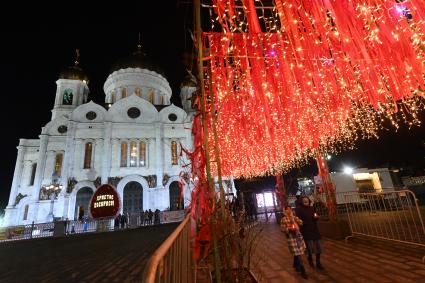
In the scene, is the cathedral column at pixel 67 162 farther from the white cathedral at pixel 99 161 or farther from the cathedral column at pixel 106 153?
the cathedral column at pixel 106 153

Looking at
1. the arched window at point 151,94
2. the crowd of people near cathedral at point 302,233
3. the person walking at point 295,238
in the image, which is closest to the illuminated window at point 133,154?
the arched window at point 151,94

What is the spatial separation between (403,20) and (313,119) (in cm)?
833

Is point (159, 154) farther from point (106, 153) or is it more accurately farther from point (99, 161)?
point (99, 161)

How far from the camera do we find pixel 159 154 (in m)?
30.7

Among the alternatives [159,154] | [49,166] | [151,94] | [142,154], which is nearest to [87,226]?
[142,154]

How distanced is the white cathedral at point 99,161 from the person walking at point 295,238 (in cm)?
2090

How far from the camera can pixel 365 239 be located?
298 inches

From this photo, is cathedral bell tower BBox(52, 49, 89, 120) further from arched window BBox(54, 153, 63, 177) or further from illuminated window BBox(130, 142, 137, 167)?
illuminated window BBox(130, 142, 137, 167)

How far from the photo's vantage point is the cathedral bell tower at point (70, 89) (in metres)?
35.9

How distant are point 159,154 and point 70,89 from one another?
19.3m

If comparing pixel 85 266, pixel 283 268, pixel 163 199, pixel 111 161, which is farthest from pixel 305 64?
pixel 111 161

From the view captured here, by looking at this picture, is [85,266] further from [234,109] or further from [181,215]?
[181,215]

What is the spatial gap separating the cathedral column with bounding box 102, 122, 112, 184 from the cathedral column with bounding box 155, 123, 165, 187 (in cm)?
574

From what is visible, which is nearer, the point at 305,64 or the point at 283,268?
the point at 283,268
